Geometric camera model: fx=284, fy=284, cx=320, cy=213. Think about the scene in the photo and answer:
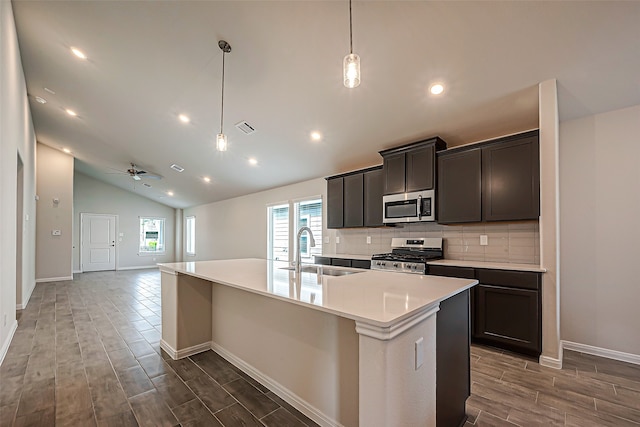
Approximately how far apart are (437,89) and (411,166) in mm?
1114

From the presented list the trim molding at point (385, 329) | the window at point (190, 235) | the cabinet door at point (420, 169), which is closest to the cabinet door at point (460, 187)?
the cabinet door at point (420, 169)

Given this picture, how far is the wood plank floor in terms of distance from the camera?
72.6 inches

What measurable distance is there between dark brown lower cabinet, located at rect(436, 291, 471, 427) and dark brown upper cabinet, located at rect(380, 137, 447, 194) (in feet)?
6.73

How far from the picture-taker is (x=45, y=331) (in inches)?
139

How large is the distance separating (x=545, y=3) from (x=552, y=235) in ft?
6.10

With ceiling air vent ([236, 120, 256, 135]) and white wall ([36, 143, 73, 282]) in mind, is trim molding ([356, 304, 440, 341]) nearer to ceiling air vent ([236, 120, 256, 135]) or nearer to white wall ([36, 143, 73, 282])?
ceiling air vent ([236, 120, 256, 135])

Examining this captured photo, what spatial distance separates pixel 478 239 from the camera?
3.53 meters

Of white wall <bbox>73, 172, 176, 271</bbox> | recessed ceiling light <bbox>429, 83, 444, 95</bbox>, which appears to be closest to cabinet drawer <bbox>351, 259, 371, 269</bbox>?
recessed ceiling light <bbox>429, 83, 444, 95</bbox>

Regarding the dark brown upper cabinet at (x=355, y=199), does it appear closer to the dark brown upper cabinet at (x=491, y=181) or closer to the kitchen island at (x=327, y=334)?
the dark brown upper cabinet at (x=491, y=181)

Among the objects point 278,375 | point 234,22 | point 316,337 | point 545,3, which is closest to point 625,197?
point 545,3

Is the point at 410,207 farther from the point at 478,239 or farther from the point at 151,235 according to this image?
the point at 151,235

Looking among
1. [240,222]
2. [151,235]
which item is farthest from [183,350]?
[151,235]

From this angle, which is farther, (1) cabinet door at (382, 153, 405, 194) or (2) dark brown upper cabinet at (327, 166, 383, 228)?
(2) dark brown upper cabinet at (327, 166, 383, 228)

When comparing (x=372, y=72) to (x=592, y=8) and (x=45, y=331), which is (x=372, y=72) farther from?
(x=45, y=331)
